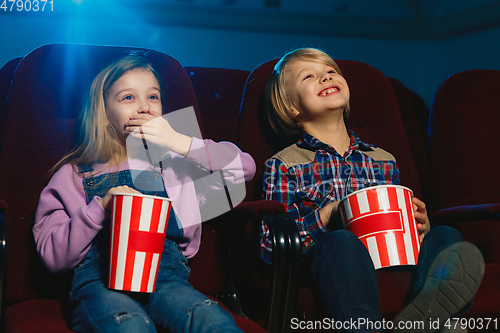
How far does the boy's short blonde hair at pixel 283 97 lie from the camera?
1.68 metres

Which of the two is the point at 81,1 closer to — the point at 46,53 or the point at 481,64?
the point at 46,53

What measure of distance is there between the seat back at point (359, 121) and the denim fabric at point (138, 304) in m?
0.54

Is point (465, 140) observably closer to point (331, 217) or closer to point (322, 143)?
point (322, 143)

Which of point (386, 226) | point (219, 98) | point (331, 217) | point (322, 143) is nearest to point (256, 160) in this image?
point (322, 143)

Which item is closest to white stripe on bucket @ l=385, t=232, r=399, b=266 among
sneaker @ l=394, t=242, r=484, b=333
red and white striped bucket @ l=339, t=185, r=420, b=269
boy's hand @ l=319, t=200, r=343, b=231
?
red and white striped bucket @ l=339, t=185, r=420, b=269

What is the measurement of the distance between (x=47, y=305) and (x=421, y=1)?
2.90 m

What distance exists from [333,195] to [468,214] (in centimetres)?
41

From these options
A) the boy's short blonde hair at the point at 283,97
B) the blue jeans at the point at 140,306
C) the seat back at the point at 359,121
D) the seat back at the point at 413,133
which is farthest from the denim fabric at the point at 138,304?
the seat back at the point at 413,133

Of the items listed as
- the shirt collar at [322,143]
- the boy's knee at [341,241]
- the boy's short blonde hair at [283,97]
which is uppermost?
the boy's short blonde hair at [283,97]

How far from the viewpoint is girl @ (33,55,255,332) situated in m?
1.03

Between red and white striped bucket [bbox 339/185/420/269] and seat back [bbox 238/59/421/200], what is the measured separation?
56 centimetres

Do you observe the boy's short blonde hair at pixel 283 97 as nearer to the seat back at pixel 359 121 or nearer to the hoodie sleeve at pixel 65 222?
the seat back at pixel 359 121

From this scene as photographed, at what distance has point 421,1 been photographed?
3.09 metres

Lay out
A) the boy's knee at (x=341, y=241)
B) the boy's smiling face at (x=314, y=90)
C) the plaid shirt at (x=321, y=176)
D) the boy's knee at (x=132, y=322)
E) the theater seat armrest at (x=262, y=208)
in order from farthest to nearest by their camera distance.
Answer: the boy's smiling face at (x=314, y=90) → the plaid shirt at (x=321, y=176) → the theater seat armrest at (x=262, y=208) → the boy's knee at (x=341, y=241) → the boy's knee at (x=132, y=322)
